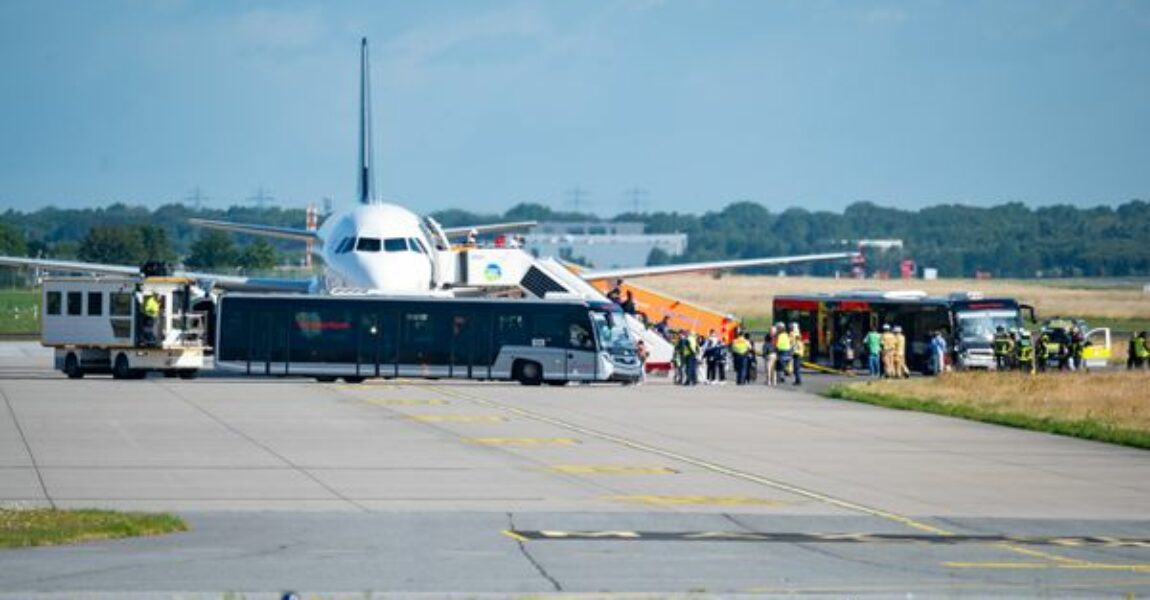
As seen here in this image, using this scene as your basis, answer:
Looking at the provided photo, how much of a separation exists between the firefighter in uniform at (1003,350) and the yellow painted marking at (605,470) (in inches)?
1260

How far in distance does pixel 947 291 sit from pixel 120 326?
235 ft

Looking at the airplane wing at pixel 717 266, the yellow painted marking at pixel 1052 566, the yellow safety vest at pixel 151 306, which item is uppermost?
the airplane wing at pixel 717 266

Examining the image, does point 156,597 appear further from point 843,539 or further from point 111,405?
point 111,405

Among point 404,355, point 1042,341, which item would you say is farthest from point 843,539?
point 1042,341

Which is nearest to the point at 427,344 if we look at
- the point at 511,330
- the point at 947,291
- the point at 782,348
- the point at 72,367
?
the point at 511,330

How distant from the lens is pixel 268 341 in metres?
54.4

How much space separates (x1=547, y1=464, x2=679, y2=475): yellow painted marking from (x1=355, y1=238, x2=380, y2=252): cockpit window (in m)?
30.8

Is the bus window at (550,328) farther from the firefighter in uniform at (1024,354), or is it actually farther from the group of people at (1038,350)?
the firefighter in uniform at (1024,354)

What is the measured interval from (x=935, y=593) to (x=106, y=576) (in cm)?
804

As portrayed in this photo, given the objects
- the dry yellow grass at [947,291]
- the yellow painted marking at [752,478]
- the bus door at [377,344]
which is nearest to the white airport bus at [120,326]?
the bus door at [377,344]

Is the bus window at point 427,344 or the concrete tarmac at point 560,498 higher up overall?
the bus window at point 427,344

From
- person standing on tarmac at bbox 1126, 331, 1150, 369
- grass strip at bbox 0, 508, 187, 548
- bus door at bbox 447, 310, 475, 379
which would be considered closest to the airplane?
bus door at bbox 447, 310, 475, 379

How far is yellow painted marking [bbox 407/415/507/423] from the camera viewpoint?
40.3m

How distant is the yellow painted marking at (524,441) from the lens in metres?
35.0
